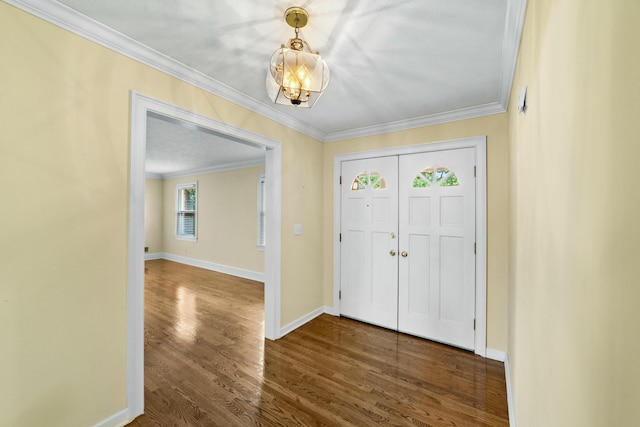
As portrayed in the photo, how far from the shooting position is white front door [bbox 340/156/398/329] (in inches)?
119

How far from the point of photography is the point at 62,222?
1422 mm

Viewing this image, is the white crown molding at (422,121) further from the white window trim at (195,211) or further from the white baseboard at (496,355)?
the white window trim at (195,211)

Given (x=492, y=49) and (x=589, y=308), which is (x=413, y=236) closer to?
(x=492, y=49)

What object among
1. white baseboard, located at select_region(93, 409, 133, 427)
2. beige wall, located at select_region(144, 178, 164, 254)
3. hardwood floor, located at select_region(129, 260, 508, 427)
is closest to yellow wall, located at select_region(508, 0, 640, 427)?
hardwood floor, located at select_region(129, 260, 508, 427)

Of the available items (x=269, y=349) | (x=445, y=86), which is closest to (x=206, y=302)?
(x=269, y=349)

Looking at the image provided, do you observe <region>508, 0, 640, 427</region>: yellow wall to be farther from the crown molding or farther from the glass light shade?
the crown molding

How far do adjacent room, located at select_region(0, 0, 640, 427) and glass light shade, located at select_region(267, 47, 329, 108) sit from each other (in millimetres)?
11

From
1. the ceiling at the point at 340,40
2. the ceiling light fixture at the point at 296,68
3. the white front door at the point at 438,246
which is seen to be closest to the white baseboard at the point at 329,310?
the white front door at the point at 438,246

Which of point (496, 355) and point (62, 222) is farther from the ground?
point (62, 222)

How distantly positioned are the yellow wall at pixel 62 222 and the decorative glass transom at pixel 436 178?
2.49 m

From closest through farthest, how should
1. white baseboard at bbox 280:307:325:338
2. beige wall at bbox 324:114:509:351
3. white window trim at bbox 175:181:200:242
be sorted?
beige wall at bbox 324:114:509:351 → white baseboard at bbox 280:307:325:338 → white window trim at bbox 175:181:200:242

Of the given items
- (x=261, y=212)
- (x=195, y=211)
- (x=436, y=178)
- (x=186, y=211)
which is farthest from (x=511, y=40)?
(x=186, y=211)

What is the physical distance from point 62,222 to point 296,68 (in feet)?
5.00

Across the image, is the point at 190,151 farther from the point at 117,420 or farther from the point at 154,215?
the point at 117,420
